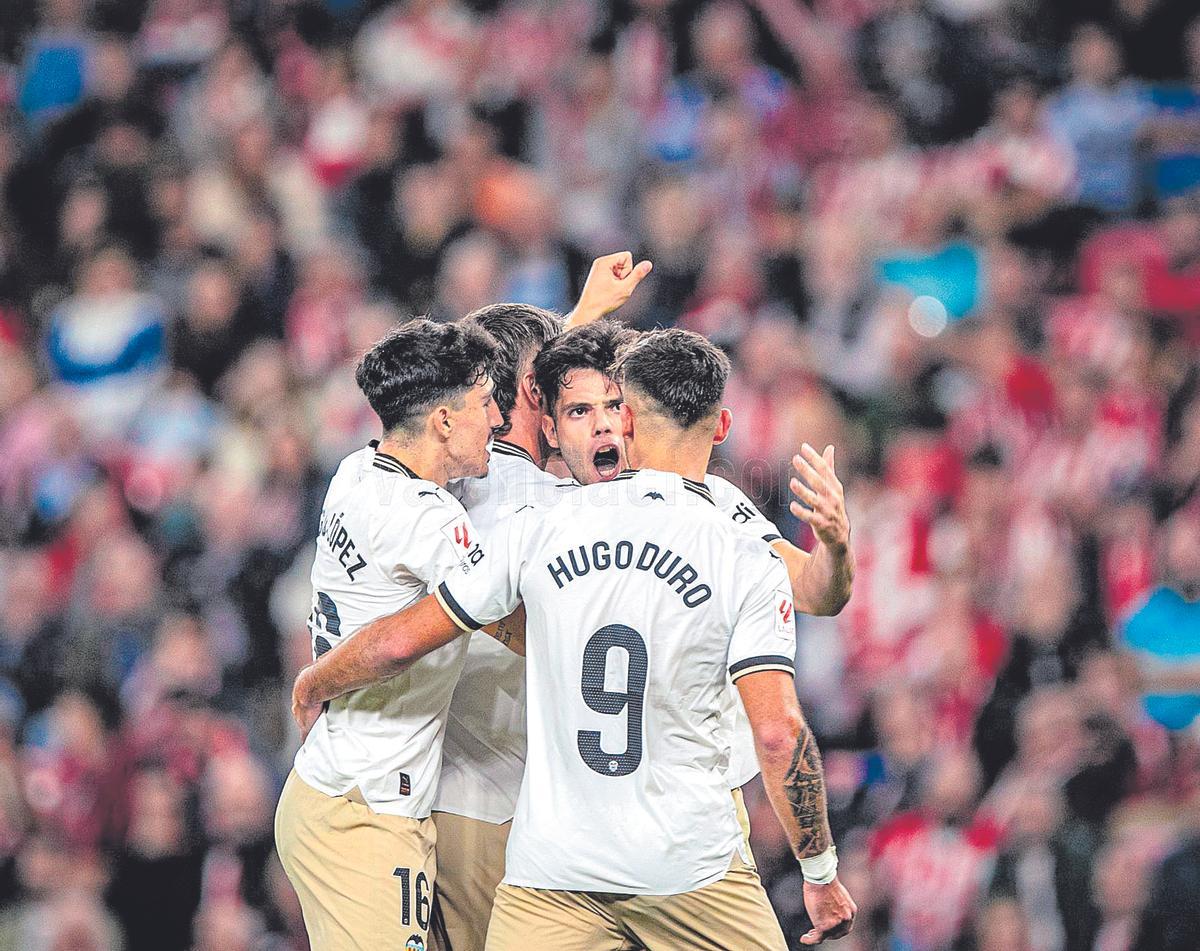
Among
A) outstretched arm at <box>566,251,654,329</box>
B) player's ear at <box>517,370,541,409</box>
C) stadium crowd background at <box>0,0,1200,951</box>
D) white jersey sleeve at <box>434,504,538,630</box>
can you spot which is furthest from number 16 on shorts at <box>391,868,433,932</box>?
stadium crowd background at <box>0,0,1200,951</box>

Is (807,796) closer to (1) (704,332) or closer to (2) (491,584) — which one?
(2) (491,584)

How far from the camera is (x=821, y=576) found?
4586 mm

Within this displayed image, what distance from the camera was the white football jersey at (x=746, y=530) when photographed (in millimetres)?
4469

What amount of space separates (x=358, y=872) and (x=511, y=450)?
126cm

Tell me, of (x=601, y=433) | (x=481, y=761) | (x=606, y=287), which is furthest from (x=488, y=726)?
(x=606, y=287)

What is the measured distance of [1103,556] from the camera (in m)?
7.67

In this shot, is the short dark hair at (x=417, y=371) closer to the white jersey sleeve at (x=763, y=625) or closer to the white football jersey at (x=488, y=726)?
the white football jersey at (x=488, y=726)

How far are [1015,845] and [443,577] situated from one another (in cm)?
348

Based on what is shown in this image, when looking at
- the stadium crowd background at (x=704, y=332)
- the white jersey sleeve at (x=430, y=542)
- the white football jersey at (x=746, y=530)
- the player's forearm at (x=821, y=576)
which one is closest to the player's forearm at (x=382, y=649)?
the white jersey sleeve at (x=430, y=542)

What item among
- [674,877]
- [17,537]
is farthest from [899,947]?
[17,537]

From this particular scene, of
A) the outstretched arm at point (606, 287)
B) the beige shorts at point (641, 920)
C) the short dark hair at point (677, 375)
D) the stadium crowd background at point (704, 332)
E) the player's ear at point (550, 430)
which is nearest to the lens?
the beige shorts at point (641, 920)

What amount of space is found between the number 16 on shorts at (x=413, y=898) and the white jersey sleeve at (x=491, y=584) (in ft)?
2.48

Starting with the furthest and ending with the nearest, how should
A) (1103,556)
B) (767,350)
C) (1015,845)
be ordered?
1. (767,350)
2. (1103,556)
3. (1015,845)

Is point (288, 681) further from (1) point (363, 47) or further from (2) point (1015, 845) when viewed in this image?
(1) point (363, 47)
